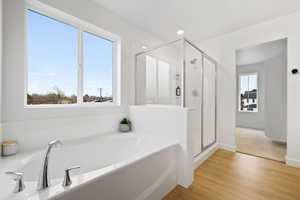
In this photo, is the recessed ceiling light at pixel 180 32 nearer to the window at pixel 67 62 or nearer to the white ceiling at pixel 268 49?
the window at pixel 67 62

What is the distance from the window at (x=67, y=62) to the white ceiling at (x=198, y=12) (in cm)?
58

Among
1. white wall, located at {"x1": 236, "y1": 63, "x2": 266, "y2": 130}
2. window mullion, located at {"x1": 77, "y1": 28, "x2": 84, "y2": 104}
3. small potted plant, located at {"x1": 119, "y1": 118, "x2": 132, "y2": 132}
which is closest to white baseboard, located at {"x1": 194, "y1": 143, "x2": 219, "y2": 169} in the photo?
small potted plant, located at {"x1": 119, "y1": 118, "x2": 132, "y2": 132}

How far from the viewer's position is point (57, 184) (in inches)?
31.4

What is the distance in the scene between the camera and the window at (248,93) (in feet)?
16.1

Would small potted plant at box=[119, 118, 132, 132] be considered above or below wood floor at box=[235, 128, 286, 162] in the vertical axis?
above

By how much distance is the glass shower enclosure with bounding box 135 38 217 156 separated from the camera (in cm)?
234

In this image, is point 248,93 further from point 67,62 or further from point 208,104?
point 67,62

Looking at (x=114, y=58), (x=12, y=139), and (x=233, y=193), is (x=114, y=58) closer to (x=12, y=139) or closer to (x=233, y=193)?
(x=12, y=139)

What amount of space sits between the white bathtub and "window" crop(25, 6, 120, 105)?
668 mm

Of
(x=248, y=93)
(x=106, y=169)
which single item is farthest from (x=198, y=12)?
(x=248, y=93)

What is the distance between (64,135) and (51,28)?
1.39m

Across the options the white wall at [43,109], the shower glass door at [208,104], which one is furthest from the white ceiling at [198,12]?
the shower glass door at [208,104]

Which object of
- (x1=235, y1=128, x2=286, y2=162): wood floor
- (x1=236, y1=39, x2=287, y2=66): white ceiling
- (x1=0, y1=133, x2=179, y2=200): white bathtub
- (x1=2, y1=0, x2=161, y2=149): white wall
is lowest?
(x1=235, y1=128, x2=286, y2=162): wood floor

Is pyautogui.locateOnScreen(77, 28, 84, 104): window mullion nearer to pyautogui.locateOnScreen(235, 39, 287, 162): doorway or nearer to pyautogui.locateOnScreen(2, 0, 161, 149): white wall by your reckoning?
pyautogui.locateOnScreen(2, 0, 161, 149): white wall
